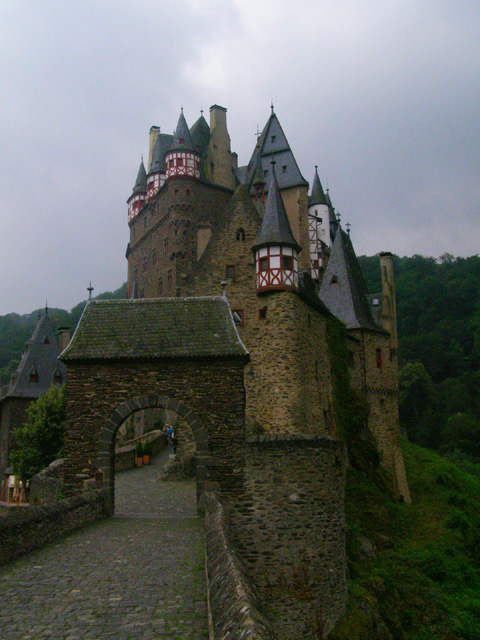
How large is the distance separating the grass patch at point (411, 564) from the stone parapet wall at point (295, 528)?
49.9 inches

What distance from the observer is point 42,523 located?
38.5ft

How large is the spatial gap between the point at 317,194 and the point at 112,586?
50173 millimetres

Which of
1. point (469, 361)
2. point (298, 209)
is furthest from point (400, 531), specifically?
point (469, 361)

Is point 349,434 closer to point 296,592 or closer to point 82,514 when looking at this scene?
point 296,592

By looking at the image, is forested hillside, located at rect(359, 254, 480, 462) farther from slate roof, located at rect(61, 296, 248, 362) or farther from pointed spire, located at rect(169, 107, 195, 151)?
slate roof, located at rect(61, 296, 248, 362)

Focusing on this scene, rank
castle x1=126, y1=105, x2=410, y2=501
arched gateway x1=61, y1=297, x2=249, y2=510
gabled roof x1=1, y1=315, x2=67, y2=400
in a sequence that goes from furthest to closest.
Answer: gabled roof x1=1, y1=315, x2=67, y2=400 → castle x1=126, y1=105, x2=410, y2=501 → arched gateway x1=61, y1=297, x2=249, y2=510

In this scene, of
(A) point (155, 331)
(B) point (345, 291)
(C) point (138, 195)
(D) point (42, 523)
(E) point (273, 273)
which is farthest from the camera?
(C) point (138, 195)

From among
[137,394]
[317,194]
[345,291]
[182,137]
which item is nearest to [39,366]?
[182,137]

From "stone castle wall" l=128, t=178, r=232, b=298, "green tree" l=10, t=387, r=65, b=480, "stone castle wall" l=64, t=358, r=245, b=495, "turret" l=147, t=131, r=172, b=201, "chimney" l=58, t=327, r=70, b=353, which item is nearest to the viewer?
"stone castle wall" l=64, t=358, r=245, b=495

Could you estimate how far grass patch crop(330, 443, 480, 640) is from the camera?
21219 mm

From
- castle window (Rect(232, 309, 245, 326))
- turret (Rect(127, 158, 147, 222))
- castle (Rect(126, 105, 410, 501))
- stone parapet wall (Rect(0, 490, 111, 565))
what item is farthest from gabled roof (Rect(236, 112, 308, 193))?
stone parapet wall (Rect(0, 490, 111, 565))

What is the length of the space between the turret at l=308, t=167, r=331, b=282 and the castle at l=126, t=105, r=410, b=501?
0.09 metres

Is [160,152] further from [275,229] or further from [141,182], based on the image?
[275,229]

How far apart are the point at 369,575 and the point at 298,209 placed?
24.5 metres
